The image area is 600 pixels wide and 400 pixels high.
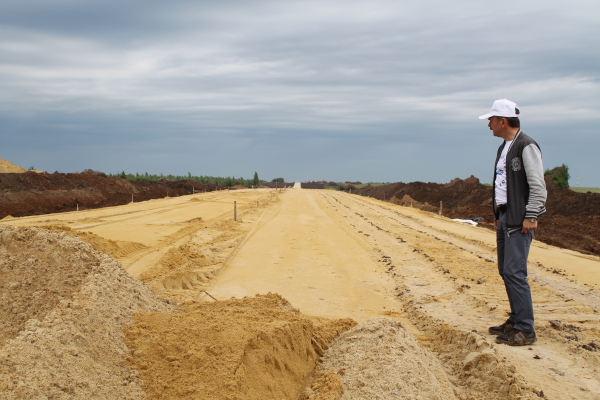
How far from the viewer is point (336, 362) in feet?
12.7

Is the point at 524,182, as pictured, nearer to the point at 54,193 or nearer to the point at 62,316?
the point at 62,316

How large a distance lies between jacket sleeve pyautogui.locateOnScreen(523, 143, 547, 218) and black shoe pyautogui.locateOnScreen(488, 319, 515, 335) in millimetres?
1160

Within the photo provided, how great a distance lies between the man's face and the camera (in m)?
4.41

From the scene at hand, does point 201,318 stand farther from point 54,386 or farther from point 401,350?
point 401,350

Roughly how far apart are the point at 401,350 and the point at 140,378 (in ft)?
7.26

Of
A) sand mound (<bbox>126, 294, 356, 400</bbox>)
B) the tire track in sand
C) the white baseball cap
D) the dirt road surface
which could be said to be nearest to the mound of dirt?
the dirt road surface

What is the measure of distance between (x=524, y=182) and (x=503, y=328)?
1.57 m

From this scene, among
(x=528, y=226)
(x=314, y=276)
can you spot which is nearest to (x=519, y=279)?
(x=528, y=226)

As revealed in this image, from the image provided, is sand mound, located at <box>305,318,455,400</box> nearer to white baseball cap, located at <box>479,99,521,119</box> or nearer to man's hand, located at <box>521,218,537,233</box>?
man's hand, located at <box>521,218,537,233</box>

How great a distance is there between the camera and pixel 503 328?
437cm

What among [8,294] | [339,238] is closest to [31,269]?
[8,294]

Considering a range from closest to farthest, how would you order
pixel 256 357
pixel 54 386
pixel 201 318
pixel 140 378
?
pixel 54 386
pixel 140 378
pixel 256 357
pixel 201 318

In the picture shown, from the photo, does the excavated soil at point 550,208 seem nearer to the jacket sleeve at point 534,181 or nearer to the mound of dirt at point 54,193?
the jacket sleeve at point 534,181

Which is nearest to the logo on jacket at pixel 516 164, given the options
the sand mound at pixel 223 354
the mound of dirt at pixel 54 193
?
the sand mound at pixel 223 354
